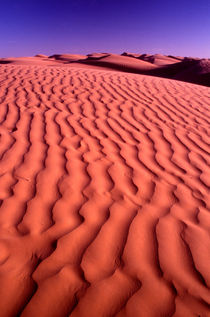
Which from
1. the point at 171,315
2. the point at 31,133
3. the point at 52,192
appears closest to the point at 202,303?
the point at 171,315

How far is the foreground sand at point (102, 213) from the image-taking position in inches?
60.7

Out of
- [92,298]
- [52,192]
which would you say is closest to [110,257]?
[92,298]

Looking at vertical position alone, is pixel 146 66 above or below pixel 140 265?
below

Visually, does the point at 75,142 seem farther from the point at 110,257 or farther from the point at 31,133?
the point at 110,257

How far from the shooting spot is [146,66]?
2077cm

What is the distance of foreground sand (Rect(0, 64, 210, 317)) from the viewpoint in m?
1.54

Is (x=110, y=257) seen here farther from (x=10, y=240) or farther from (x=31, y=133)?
(x=31, y=133)

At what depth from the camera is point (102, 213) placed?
7.37 feet

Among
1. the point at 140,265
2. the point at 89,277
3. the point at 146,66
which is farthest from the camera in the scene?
the point at 146,66

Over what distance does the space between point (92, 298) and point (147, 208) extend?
99 cm

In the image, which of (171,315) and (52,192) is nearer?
(171,315)

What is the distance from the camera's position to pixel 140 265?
5.78 feet

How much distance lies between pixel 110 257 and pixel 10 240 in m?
0.67

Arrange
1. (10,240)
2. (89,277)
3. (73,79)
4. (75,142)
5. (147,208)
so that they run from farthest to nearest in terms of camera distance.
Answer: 1. (73,79)
2. (75,142)
3. (147,208)
4. (10,240)
5. (89,277)
